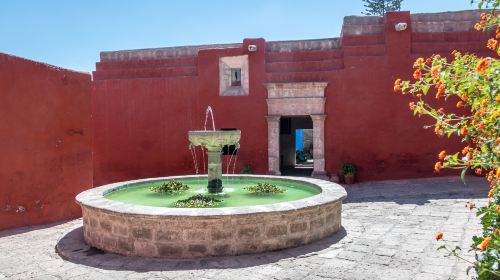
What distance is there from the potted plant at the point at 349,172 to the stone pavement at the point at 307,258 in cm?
412

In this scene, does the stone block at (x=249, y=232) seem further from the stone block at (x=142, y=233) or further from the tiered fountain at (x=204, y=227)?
the stone block at (x=142, y=233)

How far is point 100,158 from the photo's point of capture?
13.0 metres

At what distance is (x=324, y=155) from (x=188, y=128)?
14.8ft

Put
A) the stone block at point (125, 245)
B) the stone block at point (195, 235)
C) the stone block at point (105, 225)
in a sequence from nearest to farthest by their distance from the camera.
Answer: the stone block at point (195, 235), the stone block at point (125, 245), the stone block at point (105, 225)

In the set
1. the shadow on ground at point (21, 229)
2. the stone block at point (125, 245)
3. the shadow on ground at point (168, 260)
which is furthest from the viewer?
the shadow on ground at point (21, 229)

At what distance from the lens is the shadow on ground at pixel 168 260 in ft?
13.6

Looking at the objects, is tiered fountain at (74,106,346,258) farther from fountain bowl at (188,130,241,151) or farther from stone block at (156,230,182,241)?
fountain bowl at (188,130,241,151)

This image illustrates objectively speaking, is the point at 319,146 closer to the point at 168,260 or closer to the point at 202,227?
the point at 202,227

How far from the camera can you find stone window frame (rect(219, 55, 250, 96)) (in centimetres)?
1203

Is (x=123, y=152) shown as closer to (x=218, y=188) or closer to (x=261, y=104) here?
(x=261, y=104)

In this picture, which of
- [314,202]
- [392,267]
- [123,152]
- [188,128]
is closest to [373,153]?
[188,128]

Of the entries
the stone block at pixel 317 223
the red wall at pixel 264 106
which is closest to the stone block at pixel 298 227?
the stone block at pixel 317 223

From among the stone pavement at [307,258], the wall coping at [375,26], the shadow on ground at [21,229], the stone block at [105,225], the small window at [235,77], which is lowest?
the shadow on ground at [21,229]

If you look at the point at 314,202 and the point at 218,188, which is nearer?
the point at 314,202
